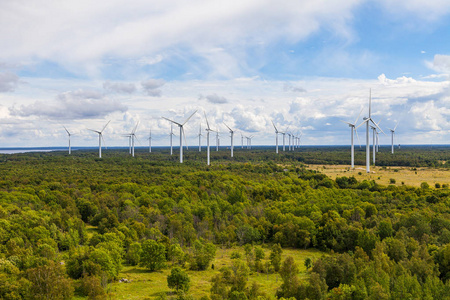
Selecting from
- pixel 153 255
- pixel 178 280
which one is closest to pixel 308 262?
pixel 178 280

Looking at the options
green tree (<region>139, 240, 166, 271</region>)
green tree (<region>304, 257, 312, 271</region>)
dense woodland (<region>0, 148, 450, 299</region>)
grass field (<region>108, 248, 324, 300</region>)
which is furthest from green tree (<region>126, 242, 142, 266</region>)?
green tree (<region>304, 257, 312, 271</region>)

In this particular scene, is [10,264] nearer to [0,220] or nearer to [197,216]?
[0,220]

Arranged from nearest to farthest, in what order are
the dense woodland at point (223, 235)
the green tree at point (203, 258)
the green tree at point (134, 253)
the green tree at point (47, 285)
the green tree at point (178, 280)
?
the green tree at point (47, 285) → the dense woodland at point (223, 235) → the green tree at point (178, 280) → the green tree at point (203, 258) → the green tree at point (134, 253)

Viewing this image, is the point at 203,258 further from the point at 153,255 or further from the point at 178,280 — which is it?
the point at 178,280

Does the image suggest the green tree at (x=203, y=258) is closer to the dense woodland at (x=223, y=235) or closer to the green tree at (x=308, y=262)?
the dense woodland at (x=223, y=235)

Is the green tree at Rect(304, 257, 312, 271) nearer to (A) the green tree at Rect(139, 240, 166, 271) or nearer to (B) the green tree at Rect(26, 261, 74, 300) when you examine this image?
(A) the green tree at Rect(139, 240, 166, 271)

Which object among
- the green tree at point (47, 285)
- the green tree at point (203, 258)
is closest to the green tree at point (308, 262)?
the green tree at point (203, 258)
